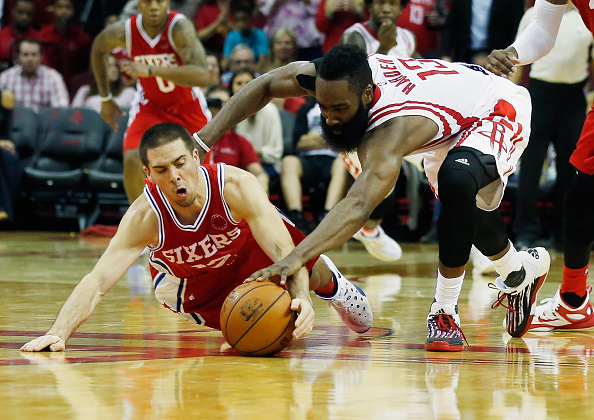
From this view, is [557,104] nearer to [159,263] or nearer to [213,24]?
[213,24]

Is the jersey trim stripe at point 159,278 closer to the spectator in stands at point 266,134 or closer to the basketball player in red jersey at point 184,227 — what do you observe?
the basketball player in red jersey at point 184,227

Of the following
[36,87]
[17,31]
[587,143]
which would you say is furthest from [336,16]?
[587,143]

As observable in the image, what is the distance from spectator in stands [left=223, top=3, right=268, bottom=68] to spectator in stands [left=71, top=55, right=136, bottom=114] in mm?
1226

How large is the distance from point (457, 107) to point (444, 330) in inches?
38.4

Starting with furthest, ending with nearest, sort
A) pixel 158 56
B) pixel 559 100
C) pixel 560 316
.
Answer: pixel 559 100 < pixel 158 56 < pixel 560 316

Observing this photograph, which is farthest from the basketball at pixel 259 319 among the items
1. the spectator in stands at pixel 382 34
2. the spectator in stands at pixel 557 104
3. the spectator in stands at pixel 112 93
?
the spectator in stands at pixel 112 93

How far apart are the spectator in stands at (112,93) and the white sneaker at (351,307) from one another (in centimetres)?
701

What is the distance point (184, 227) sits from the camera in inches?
156

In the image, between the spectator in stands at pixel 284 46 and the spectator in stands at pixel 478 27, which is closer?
the spectator in stands at pixel 478 27

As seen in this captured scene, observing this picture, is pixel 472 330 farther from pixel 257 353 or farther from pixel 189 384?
pixel 189 384

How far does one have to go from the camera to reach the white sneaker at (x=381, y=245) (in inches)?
300

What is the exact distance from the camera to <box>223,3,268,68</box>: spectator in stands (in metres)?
11.3

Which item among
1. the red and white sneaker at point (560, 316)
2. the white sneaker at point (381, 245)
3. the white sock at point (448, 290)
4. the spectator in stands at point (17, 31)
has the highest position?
the white sock at point (448, 290)

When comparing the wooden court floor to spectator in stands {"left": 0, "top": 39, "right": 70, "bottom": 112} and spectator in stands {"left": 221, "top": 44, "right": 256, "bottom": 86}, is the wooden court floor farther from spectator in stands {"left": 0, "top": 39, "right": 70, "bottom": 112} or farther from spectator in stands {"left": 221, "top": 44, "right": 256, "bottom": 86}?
spectator in stands {"left": 0, "top": 39, "right": 70, "bottom": 112}
